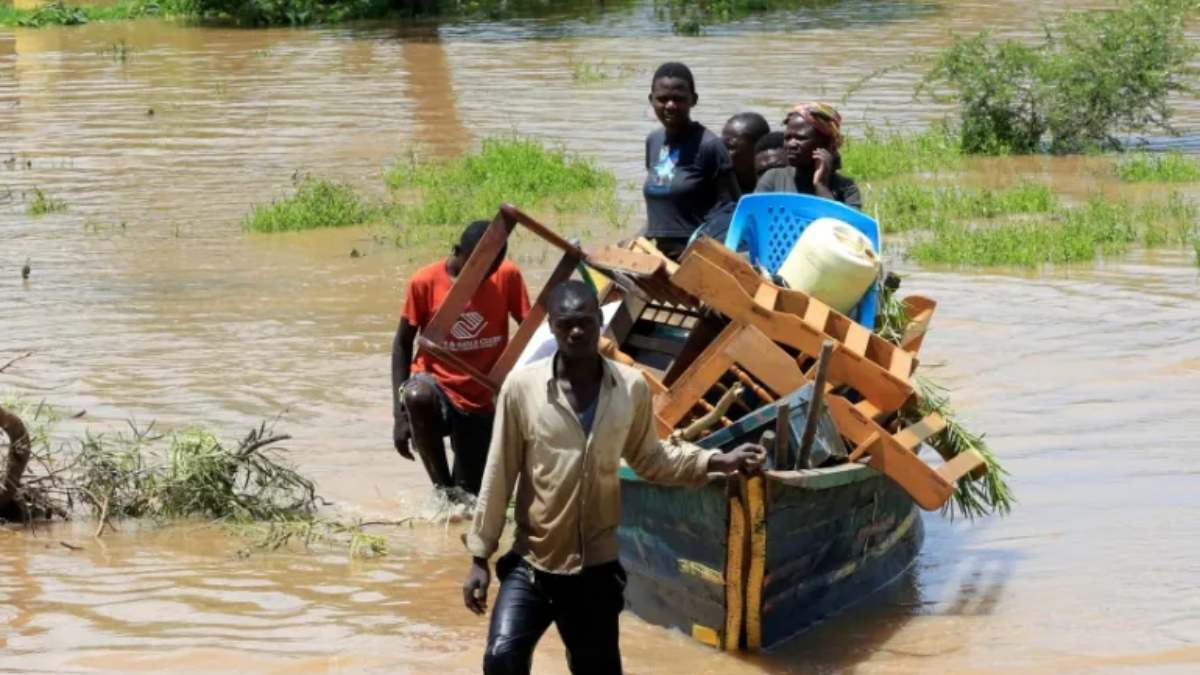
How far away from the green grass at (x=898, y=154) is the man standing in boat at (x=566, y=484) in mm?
11140

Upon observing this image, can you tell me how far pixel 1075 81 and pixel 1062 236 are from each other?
175 inches

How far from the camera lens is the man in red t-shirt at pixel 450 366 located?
748cm

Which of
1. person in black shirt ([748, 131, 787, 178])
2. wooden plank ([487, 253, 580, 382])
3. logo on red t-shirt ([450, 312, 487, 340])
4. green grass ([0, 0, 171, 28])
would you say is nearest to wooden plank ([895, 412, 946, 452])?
wooden plank ([487, 253, 580, 382])

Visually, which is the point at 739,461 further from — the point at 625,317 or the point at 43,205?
the point at 43,205

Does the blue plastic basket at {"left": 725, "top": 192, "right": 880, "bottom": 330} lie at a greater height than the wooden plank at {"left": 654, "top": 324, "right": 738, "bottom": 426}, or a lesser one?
greater

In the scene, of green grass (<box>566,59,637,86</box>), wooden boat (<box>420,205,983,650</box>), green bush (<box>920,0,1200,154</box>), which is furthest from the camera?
green grass (<box>566,59,637,86</box>)

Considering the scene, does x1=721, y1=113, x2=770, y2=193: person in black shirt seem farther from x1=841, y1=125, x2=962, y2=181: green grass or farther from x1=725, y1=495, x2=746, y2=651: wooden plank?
x1=841, y1=125, x2=962, y2=181: green grass

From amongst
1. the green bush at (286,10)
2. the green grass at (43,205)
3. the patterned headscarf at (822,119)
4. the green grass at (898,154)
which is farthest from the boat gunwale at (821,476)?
the green bush at (286,10)

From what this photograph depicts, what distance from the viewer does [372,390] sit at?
1041 centimetres

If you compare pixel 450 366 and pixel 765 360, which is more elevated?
pixel 765 360

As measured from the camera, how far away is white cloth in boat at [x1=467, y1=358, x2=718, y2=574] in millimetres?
5020

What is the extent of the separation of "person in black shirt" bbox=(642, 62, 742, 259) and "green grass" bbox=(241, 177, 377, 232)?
23.8ft

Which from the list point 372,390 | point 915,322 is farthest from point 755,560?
point 372,390

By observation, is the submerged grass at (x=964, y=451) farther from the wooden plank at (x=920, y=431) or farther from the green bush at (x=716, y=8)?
the green bush at (x=716, y=8)
